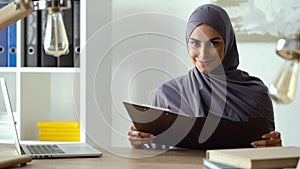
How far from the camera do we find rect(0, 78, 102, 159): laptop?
1735 mm

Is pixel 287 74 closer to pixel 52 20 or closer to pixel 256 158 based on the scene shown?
pixel 256 158

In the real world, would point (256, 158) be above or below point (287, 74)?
below

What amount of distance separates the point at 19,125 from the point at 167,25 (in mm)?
919

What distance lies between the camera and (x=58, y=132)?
3.12m

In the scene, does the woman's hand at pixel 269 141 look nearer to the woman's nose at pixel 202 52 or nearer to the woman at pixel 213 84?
the woman at pixel 213 84

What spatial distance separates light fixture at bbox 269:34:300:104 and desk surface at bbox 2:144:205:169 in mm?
637

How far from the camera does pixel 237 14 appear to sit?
2.96 metres

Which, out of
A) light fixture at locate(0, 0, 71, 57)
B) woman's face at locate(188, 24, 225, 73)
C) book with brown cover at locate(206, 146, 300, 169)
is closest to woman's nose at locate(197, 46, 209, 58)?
woman's face at locate(188, 24, 225, 73)

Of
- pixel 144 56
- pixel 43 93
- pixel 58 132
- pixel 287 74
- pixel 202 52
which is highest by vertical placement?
pixel 287 74

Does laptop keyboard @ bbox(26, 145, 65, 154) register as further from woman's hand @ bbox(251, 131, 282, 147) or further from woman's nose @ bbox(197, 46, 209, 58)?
woman's nose @ bbox(197, 46, 209, 58)

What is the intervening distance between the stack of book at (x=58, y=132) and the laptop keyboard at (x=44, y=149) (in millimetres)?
1177

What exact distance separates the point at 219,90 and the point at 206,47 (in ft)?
0.71

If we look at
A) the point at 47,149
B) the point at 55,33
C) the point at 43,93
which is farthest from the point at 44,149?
the point at 43,93

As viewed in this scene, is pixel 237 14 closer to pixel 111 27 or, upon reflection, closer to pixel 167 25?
pixel 167 25
